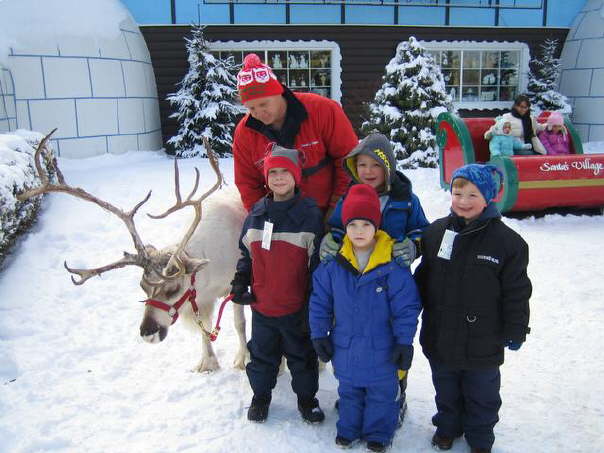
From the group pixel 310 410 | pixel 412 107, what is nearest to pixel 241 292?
pixel 310 410

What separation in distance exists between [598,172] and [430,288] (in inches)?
206

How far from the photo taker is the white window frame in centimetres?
1200

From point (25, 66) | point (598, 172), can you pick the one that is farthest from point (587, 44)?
point (25, 66)

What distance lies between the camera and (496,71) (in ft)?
41.9

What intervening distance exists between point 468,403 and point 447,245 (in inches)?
30.3

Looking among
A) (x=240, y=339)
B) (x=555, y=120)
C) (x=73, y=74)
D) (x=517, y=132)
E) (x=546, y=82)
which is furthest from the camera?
(x=546, y=82)

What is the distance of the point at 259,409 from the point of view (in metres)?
2.88

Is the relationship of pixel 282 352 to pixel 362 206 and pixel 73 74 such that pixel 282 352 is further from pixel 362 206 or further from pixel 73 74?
pixel 73 74

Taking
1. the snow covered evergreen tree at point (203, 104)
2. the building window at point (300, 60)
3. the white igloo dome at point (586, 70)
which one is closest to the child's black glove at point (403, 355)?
the snow covered evergreen tree at point (203, 104)

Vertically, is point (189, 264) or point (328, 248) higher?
point (328, 248)

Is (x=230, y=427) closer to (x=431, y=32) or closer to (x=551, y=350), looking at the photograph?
(x=551, y=350)

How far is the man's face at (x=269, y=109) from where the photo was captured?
112 inches

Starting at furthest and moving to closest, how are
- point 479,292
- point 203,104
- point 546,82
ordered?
point 546,82, point 203,104, point 479,292

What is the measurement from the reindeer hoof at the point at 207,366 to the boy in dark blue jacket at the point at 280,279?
579 mm
